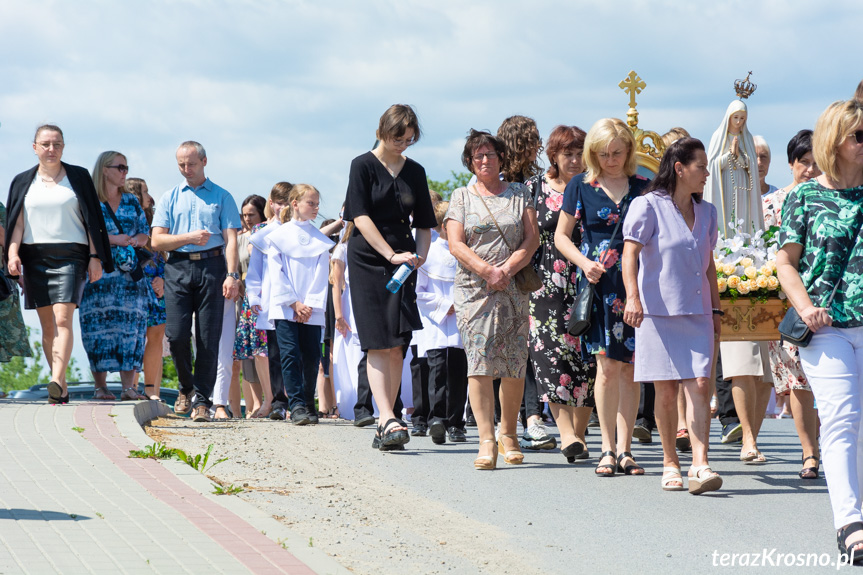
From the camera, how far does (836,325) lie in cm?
559

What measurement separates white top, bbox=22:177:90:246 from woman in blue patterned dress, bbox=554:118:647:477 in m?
4.97

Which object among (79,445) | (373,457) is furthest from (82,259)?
(373,457)

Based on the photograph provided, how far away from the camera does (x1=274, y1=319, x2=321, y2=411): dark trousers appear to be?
431 inches

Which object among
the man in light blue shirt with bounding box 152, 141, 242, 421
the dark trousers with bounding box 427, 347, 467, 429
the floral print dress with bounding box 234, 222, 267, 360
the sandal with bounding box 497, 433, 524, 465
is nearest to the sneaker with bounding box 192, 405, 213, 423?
the man in light blue shirt with bounding box 152, 141, 242, 421

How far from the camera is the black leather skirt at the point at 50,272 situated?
10.8 metres

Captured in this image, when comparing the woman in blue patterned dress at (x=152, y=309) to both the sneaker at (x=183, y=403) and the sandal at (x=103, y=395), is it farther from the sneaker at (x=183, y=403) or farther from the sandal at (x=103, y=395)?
the sneaker at (x=183, y=403)

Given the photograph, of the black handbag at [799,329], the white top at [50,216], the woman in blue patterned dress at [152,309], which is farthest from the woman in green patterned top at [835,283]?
the woman in blue patterned dress at [152,309]

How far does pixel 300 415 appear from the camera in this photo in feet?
36.0

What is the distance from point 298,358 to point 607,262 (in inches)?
158

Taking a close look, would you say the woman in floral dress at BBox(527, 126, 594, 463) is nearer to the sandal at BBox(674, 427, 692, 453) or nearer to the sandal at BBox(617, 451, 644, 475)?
the sandal at BBox(617, 451, 644, 475)

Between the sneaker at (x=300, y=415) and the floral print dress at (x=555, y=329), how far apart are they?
9.58ft

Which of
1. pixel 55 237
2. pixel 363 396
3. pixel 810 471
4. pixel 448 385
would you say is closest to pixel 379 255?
pixel 448 385

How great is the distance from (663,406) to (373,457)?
2336 millimetres

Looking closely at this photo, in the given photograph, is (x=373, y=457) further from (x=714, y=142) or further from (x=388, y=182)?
(x=714, y=142)
